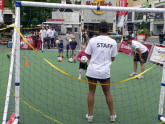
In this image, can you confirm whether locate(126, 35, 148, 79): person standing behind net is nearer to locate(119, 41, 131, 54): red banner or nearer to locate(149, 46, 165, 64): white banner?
locate(149, 46, 165, 64): white banner

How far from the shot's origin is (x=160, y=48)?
10.1 m

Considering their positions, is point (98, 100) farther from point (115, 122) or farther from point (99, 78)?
point (99, 78)

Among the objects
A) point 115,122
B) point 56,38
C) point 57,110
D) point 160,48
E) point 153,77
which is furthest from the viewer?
point 56,38

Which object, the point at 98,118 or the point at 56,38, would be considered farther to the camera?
the point at 56,38

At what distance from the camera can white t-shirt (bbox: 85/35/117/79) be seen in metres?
3.49

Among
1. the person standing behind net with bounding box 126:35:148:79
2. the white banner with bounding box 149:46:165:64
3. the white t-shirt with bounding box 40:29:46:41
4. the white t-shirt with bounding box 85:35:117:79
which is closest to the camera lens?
the white t-shirt with bounding box 85:35:117:79

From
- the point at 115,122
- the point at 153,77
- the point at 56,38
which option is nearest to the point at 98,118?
the point at 115,122

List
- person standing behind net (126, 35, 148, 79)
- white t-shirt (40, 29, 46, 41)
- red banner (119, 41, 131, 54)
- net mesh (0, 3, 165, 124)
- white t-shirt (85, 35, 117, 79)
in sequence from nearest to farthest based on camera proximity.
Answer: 1. white t-shirt (85, 35, 117, 79)
2. net mesh (0, 3, 165, 124)
3. person standing behind net (126, 35, 148, 79)
4. white t-shirt (40, 29, 46, 41)
5. red banner (119, 41, 131, 54)

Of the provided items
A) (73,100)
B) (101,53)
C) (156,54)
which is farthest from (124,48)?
(101,53)

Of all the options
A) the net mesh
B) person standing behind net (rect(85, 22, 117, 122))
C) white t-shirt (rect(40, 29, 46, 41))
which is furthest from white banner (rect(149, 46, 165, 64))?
person standing behind net (rect(85, 22, 117, 122))

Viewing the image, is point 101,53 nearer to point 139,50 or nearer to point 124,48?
point 139,50

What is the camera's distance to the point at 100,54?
3.51 m

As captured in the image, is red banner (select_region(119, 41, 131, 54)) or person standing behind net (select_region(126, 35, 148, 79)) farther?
red banner (select_region(119, 41, 131, 54))

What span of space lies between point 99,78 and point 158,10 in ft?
5.87
